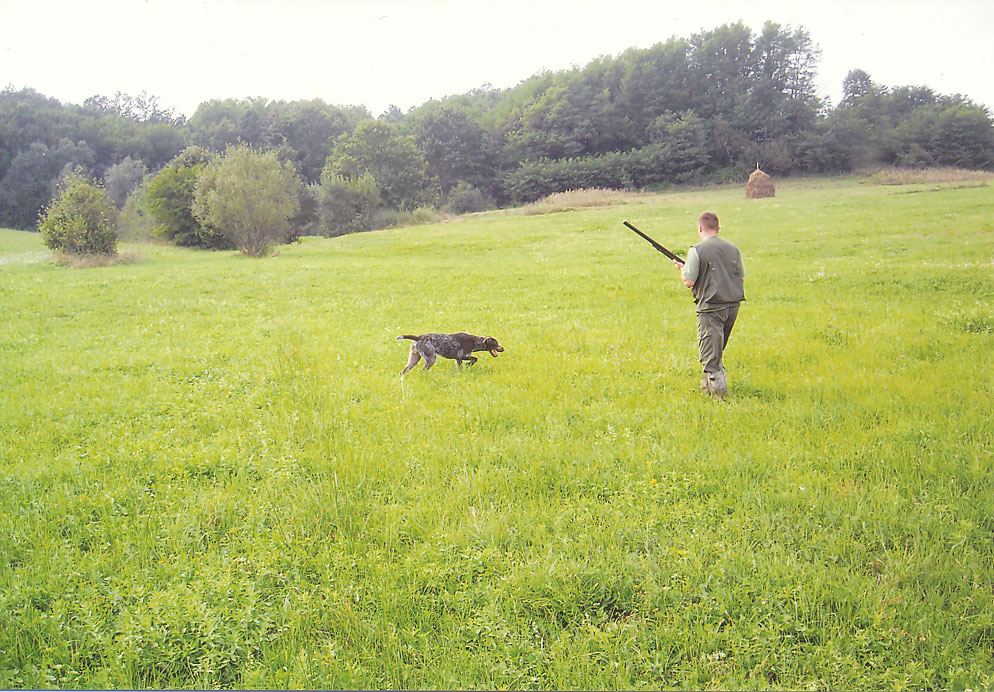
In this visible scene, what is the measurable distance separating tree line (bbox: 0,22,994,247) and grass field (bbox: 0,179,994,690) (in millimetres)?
34703

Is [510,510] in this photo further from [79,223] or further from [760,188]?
[760,188]

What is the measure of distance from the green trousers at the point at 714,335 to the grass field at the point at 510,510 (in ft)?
1.61

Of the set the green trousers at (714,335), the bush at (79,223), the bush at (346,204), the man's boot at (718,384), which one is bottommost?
the man's boot at (718,384)

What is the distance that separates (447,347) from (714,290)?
4.31m

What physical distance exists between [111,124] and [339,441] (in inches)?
3550

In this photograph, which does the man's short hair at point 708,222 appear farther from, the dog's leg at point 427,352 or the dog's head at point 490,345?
the dog's leg at point 427,352

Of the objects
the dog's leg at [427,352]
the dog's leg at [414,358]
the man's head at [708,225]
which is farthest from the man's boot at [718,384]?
the dog's leg at [414,358]

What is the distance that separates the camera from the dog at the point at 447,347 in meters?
10.1

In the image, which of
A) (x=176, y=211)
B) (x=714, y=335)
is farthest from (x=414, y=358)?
(x=176, y=211)

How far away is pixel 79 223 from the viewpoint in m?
33.6

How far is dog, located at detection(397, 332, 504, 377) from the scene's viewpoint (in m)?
10.1

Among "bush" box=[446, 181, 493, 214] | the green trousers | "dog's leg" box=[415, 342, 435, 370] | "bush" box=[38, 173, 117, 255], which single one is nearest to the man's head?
the green trousers

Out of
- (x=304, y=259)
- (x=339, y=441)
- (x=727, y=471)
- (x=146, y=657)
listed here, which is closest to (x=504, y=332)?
(x=339, y=441)

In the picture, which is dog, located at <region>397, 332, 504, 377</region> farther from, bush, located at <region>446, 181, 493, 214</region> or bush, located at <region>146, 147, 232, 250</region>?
bush, located at <region>446, 181, 493, 214</region>
